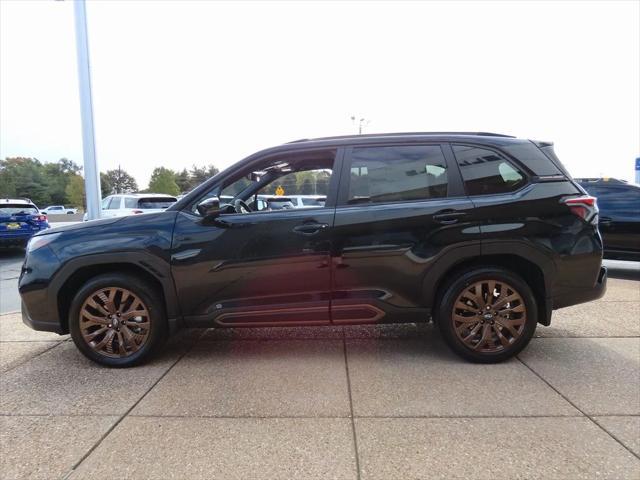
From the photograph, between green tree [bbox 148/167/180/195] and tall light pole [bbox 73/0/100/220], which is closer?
tall light pole [bbox 73/0/100/220]

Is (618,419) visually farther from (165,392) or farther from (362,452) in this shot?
(165,392)

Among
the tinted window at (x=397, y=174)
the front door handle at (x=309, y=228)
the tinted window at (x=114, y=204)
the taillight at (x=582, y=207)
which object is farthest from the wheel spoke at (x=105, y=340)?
the tinted window at (x=114, y=204)

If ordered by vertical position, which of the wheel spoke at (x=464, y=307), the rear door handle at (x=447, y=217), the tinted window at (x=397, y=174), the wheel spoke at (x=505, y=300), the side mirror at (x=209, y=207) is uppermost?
the tinted window at (x=397, y=174)

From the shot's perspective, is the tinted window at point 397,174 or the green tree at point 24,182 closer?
the tinted window at point 397,174

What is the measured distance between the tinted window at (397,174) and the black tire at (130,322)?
186cm

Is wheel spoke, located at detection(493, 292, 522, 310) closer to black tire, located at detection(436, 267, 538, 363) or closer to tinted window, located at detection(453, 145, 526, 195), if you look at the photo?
black tire, located at detection(436, 267, 538, 363)

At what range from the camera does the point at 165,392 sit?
10.2 feet

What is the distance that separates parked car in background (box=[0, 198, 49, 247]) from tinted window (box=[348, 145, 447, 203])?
11838 mm

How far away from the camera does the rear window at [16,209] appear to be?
11.9 m

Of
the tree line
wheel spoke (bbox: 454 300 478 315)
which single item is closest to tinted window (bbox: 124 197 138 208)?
wheel spoke (bbox: 454 300 478 315)

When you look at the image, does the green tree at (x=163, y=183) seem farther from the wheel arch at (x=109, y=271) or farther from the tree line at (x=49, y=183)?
the wheel arch at (x=109, y=271)

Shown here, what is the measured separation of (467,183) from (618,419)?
1.94 meters

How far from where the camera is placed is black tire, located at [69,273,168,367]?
11.4 feet

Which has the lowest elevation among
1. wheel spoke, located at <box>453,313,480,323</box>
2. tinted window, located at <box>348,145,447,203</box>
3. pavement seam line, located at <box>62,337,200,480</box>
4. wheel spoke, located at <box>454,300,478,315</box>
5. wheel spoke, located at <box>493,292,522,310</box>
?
pavement seam line, located at <box>62,337,200,480</box>
